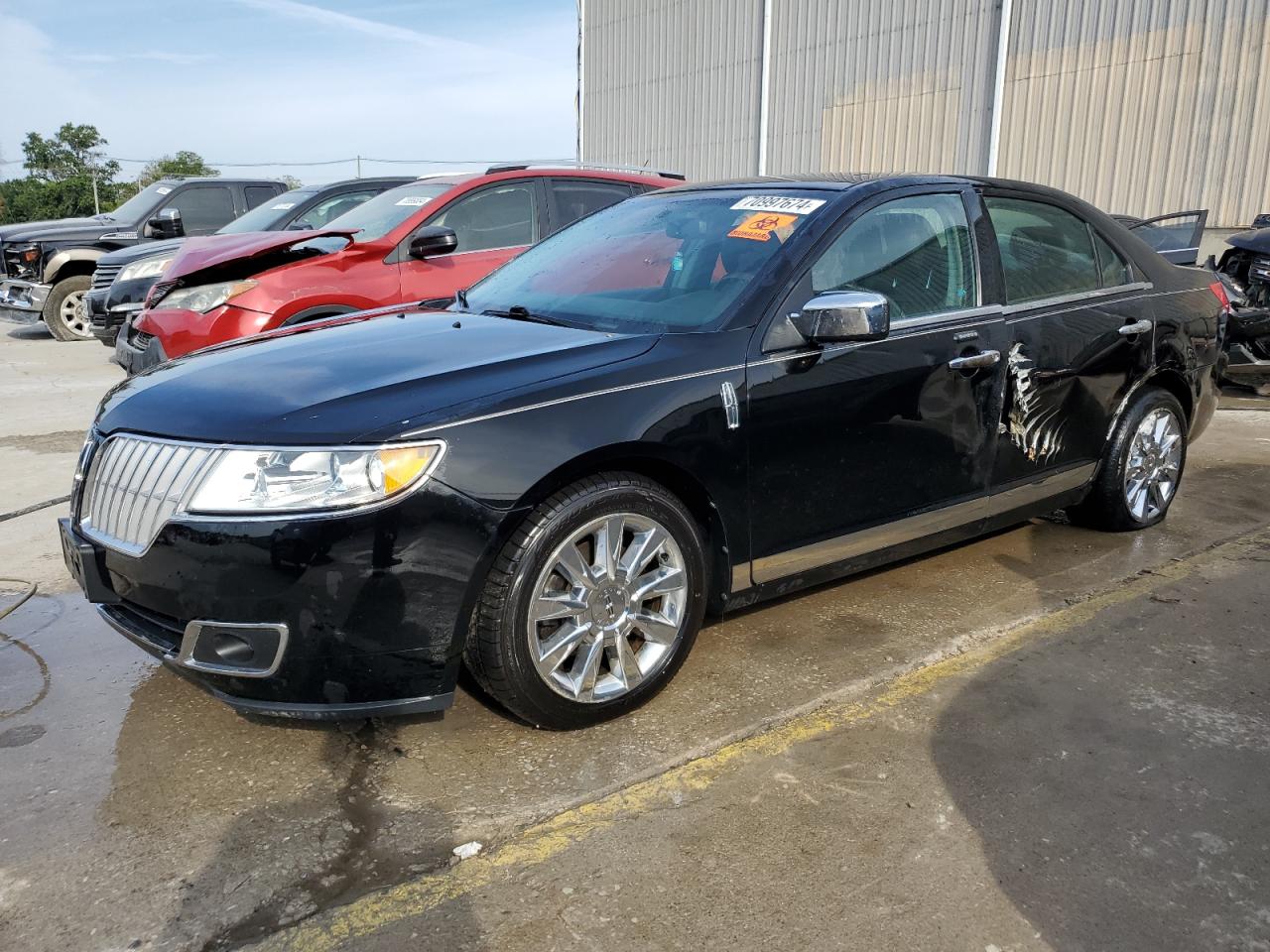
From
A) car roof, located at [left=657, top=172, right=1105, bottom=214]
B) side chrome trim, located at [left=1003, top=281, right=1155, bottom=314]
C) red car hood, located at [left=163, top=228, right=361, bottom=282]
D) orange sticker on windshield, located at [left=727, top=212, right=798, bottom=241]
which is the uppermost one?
car roof, located at [left=657, top=172, right=1105, bottom=214]

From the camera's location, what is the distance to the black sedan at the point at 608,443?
2480 millimetres

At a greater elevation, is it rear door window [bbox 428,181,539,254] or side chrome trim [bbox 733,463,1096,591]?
rear door window [bbox 428,181,539,254]

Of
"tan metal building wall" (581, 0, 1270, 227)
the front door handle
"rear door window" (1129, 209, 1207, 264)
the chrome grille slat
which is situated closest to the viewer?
the chrome grille slat

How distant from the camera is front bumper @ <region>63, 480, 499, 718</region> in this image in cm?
242

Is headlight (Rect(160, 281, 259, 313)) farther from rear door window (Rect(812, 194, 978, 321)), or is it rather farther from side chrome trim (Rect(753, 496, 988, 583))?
side chrome trim (Rect(753, 496, 988, 583))

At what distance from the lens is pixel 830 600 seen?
392cm

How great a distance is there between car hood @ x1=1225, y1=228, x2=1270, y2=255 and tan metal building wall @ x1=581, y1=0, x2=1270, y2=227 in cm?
446

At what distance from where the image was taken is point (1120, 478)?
174 inches

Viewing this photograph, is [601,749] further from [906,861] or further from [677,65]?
[677,65]

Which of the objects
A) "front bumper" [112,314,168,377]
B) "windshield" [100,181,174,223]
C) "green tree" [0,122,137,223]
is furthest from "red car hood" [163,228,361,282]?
"green tree" [0,122,137,223]

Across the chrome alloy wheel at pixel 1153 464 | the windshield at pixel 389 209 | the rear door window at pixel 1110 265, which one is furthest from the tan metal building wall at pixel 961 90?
the windshield at pixel 389 209

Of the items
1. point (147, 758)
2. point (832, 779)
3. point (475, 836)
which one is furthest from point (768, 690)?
point (147, 758)

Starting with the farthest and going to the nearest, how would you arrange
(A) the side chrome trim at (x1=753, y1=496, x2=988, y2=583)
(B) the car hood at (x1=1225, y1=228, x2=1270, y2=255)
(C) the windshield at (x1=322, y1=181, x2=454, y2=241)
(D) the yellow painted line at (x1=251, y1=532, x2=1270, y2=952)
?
1. (B) the car hood at (x1=1225, y1=228, x2=1270, y2=255)
2. (C) the windshield at (x1=322, y1=181, x2=454, y2=241)
3. (A) the side chrome trim at (x1=753, y1=496, x2=988, y2=583)
4. (D) the yellow painted line at (x1=251, y1=532, x2=1270, y2=952)

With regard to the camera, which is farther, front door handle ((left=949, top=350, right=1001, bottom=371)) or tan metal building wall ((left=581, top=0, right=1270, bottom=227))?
tan metal building wall ((left=581, top=0, right=1270, bottom=227))
